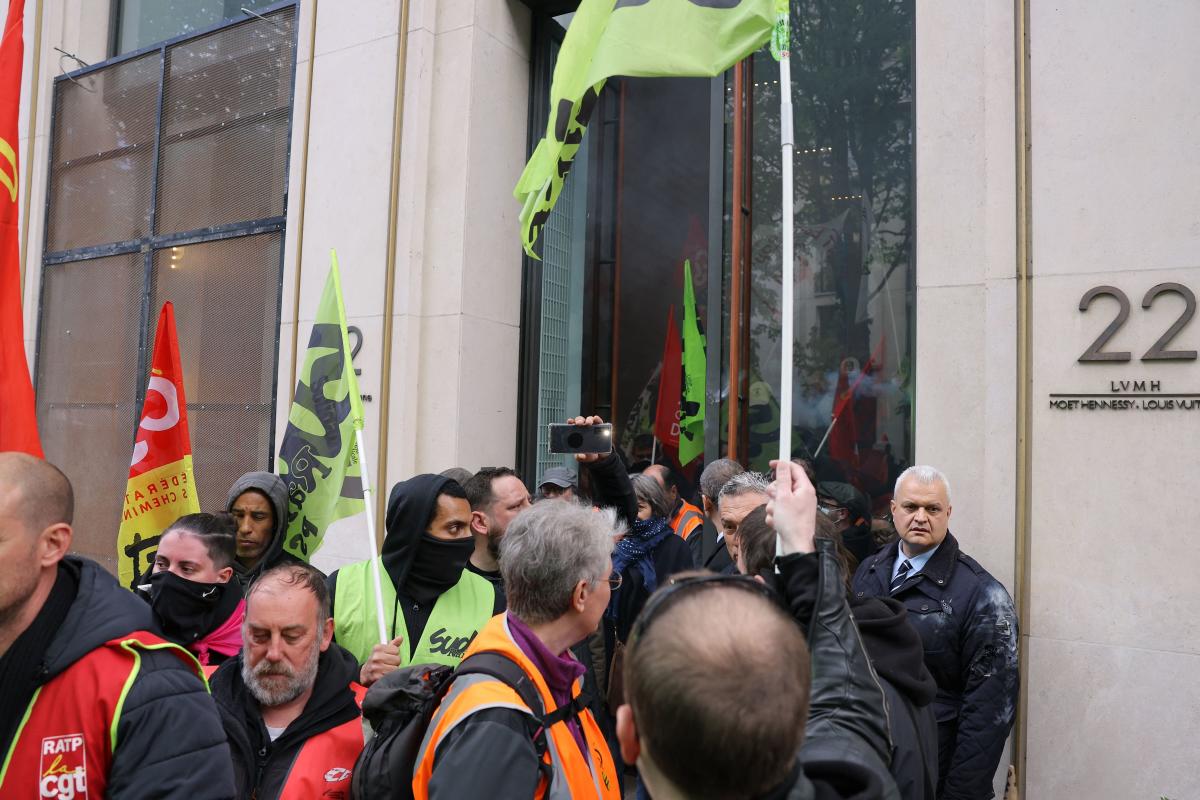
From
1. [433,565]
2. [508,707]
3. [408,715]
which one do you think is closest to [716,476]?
[433,565]

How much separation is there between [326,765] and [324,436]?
1673 mm

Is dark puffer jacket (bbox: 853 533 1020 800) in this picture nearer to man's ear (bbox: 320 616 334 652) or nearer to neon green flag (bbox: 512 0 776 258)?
man's ear (bbox: 320 616 334 652)

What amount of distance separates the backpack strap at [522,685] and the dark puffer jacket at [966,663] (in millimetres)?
1909

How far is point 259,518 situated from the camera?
4.21 meters

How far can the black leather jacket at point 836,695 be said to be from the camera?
4.98 feet

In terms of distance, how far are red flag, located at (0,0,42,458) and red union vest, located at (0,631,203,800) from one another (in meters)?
1.60

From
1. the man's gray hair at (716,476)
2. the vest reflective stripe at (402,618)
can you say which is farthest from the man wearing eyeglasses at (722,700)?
the man's gray hair at (716,476)

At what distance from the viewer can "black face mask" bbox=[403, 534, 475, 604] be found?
3.24m

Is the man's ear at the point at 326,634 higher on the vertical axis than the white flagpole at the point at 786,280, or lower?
lower

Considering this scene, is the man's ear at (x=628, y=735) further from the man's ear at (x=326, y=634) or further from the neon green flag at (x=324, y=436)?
the neon green flag at (x=324, y=436)

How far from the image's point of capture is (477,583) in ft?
11.3

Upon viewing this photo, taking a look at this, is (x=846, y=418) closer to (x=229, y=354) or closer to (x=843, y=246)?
(x=843, y=246)

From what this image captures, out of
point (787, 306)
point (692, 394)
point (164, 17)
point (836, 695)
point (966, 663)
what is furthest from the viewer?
point (164, 17)

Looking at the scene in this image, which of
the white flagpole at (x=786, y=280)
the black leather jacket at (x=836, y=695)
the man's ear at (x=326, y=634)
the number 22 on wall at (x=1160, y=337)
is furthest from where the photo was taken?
the number 22 on wall at (x=1160, y=337)
